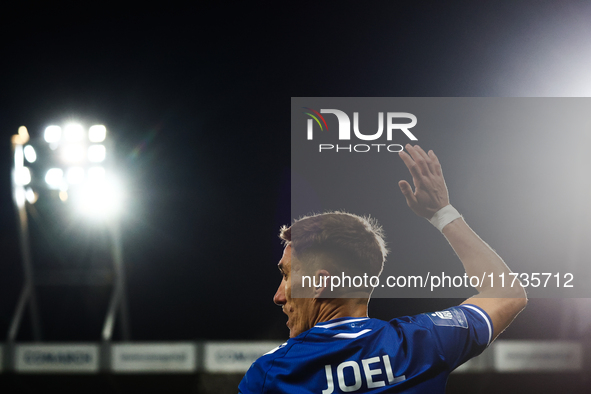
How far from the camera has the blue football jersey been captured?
944mm

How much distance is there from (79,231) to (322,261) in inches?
114

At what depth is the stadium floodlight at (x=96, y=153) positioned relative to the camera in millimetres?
3176

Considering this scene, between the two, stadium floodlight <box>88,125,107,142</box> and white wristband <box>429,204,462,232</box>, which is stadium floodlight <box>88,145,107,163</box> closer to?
stadium floodlight <box>88,125,107,142</box>

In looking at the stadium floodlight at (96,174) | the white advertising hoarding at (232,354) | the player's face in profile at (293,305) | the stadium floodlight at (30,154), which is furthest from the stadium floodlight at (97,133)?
the player's face in profile at (293,305)

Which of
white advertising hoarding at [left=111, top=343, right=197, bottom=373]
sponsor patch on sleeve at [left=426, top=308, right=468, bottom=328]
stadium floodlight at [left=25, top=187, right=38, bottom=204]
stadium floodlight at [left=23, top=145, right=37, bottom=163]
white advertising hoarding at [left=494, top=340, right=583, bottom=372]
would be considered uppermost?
stadium floodlight at [left=23, top=145, right=37, bottom=163]

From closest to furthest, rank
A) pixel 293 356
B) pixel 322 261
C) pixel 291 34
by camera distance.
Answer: pixel 293 356
pixel 322 261
pixel 291 34

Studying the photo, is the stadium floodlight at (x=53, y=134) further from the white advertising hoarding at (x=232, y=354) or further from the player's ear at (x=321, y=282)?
the player's ear at (x=321, y=282)

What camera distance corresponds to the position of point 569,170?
6.15 feet

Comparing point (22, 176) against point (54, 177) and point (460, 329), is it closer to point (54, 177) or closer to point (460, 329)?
point (54, 177)

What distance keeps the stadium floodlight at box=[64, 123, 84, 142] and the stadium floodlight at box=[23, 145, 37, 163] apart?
11.4 inches

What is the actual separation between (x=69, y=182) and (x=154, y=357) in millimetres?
1600

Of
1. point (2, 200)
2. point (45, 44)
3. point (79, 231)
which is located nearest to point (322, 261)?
point (45, 44)

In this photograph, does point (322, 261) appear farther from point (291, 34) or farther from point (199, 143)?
point (199, 143)

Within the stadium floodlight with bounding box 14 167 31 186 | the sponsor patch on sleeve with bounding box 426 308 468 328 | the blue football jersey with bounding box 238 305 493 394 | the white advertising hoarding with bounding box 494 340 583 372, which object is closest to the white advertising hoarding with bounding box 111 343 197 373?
the stadium floodlight with bounding box 14 167 31 186
